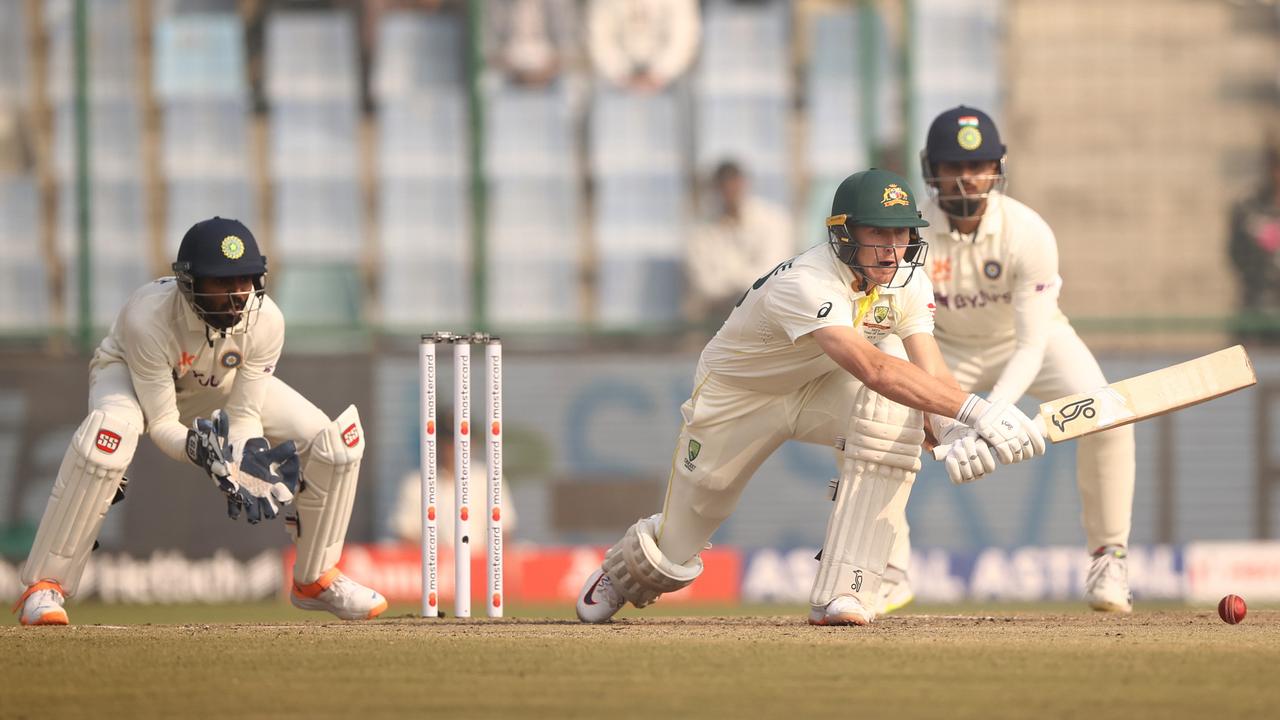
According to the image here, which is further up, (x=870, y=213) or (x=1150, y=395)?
(x=870, y=213)

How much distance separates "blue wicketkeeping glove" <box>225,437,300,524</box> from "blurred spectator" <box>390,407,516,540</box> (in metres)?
3.51

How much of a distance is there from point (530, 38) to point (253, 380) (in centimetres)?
466

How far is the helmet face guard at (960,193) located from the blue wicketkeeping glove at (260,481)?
92.0 inches

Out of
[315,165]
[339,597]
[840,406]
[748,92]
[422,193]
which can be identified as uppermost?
[748,92]

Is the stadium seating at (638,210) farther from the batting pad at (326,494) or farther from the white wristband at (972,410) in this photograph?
the white wristband at (972,410)

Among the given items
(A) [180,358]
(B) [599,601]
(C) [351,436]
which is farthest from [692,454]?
(A) [180,358]

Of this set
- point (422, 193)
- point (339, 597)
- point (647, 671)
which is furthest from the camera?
point (422, 193)

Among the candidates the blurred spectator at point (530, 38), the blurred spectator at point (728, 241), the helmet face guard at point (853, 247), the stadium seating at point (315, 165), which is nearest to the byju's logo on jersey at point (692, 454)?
the helmet face guard at point (853, 247)

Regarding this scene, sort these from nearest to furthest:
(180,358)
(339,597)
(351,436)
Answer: (180,358)
(351,436)
(339,597)

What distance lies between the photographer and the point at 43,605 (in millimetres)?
5797

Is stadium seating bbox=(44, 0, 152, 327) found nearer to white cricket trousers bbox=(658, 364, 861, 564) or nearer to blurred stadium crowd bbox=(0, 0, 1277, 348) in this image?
blurred stadium crowd bbox=(0, 0, 1277, 348)

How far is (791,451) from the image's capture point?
A: 32.5 feet

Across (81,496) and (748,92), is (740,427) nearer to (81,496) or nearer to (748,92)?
(81,496)

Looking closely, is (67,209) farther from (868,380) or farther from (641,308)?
(868,380)
